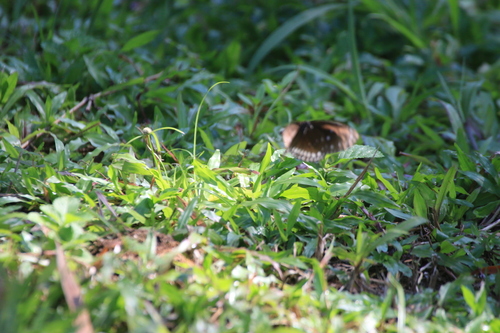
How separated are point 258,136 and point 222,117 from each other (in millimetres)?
195

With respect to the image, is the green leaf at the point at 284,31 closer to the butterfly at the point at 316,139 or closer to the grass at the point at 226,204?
the grass at the point at 226,204

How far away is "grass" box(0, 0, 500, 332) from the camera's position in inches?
43.1

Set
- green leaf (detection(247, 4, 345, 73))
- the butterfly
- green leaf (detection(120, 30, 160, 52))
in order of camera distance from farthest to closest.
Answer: green leaf (detection(247, 4, 345, 73)), green leaf (detection(120, 30, 160, 52)), the butterfly

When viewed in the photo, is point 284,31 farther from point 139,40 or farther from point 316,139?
point 316,139

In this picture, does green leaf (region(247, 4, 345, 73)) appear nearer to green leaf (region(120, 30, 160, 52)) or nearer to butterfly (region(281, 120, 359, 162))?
green leaf (region(120, 30, 160, 52))

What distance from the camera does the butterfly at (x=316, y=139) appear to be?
1.76 meters

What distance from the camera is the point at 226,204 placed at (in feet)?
4.89

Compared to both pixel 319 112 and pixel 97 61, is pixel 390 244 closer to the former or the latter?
pixel 319 112

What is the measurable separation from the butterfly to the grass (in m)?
0.07

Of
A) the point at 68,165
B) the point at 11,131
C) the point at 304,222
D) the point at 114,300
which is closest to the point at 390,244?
the point at 304,222

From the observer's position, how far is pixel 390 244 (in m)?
1.45

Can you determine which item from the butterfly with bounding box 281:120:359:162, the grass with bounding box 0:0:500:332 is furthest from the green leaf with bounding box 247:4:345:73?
the butterfly with bounding box 281:120:359:162

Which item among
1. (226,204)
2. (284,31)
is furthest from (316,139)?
(284,31)

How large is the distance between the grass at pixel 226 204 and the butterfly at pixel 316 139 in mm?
67
